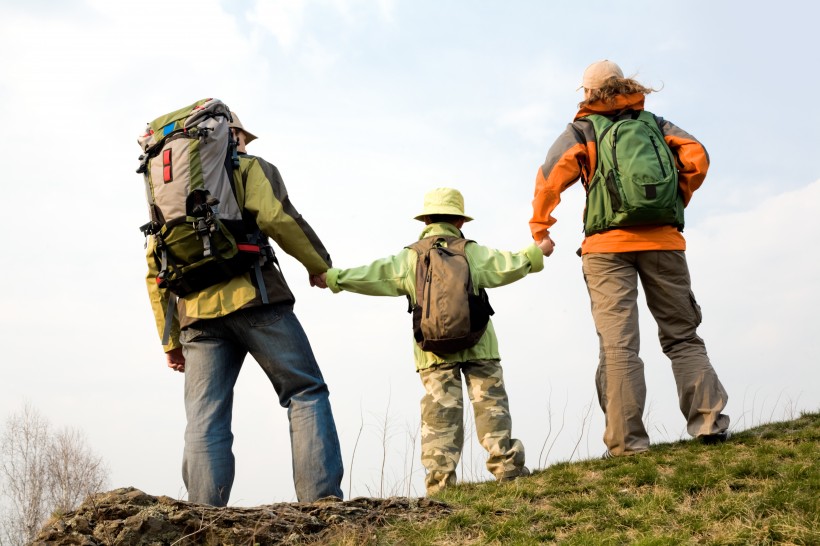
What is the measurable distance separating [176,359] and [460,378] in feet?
6.52

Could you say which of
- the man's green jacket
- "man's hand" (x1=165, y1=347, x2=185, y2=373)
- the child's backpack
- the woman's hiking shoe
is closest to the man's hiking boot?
the woman's hiking shoe

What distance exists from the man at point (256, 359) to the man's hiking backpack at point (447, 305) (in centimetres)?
106

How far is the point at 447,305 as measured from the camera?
20.4ft

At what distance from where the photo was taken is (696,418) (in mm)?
6633

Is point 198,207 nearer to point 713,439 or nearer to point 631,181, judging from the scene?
point 631,181

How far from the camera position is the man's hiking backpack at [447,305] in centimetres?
620

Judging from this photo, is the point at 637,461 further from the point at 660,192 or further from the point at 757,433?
the point at 660,192

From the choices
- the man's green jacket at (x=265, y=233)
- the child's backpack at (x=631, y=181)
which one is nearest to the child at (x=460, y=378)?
the child's backpack at (x=631, y=181)

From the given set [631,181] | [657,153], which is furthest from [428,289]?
[657,153]

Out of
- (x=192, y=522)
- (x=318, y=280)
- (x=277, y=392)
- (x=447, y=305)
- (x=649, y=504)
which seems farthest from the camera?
(x=447, y=305)

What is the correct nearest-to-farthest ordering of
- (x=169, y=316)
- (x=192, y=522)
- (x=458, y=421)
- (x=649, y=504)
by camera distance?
(x=192, y=522)
(x=649, y=504)
(x=169, y=316)
(x=458, y=421)

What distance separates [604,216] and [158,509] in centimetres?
365

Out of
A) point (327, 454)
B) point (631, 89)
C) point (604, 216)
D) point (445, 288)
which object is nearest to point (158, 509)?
point (327, 454)

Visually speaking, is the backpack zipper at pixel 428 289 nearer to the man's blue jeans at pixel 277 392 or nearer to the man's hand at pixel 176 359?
the man's blue jeans at pixel 277 392
